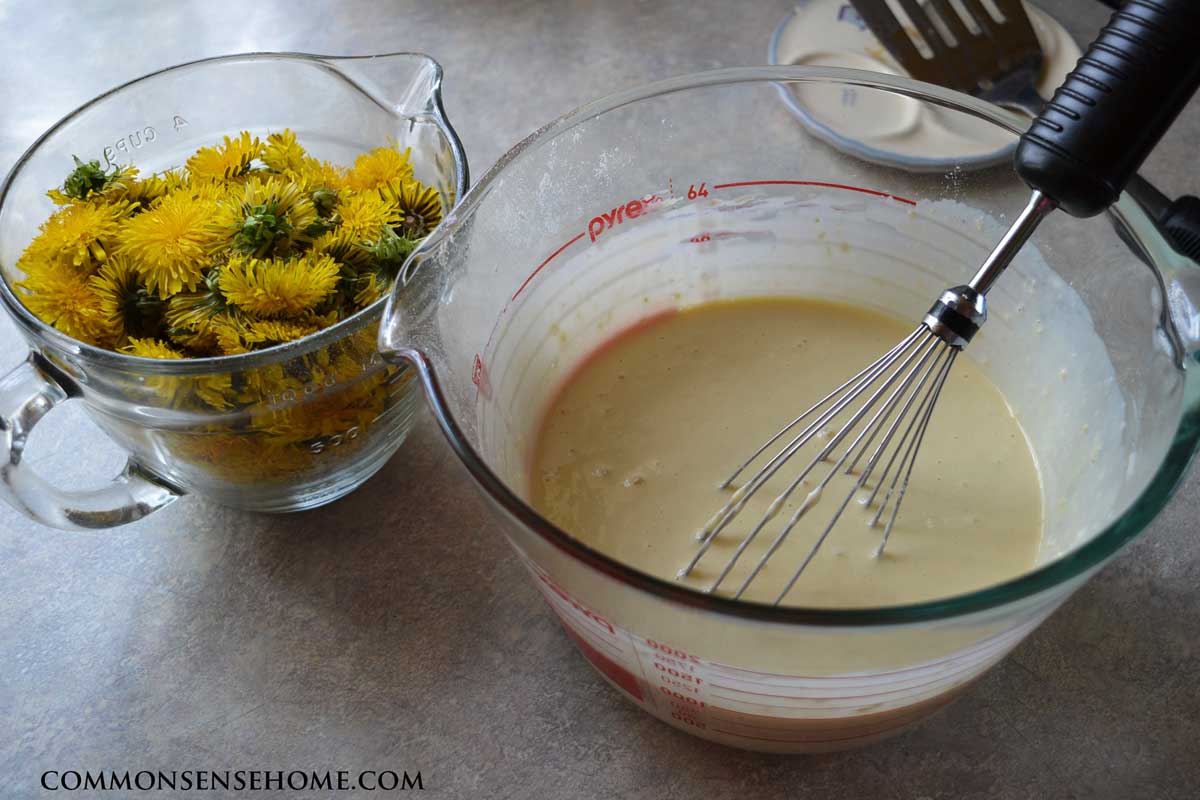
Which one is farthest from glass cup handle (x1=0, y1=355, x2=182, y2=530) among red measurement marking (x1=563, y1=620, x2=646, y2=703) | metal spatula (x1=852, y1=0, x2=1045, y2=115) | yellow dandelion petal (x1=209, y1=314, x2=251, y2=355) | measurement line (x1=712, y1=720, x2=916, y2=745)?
metal spatula (x1=852, y1=0, x2=1045, y2=115)

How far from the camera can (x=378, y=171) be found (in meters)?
0.78

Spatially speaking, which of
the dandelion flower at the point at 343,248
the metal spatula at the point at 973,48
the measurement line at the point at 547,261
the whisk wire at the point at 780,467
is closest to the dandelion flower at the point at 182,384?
the dandelion flower at the point at 343,248

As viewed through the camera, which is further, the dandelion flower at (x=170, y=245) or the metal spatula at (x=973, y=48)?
the metal spatula at (x=973, y=48)

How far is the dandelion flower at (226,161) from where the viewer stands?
0.77m

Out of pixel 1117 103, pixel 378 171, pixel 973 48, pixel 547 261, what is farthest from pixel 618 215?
pixel 973 48

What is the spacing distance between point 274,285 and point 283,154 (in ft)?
0.53

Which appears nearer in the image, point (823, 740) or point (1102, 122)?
point (1102, 122)

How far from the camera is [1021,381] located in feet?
2.61

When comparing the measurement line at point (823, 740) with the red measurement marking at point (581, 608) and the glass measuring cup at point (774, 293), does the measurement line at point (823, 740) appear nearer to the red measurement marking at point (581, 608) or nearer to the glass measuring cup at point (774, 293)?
the glass measuring cup at point (774, 293)

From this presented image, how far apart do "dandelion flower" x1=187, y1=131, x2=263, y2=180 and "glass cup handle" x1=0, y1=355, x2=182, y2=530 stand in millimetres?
182

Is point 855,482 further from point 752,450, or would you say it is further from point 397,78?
point 397,78

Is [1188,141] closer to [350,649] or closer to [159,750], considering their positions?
[350,649]

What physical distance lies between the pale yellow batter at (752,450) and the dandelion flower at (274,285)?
210mm

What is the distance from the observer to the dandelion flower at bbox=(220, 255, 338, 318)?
26.2 inches
